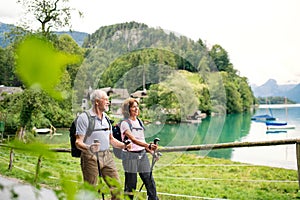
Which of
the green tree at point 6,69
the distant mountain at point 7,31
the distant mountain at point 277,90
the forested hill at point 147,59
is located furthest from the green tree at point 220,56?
the green tree at point 6,69

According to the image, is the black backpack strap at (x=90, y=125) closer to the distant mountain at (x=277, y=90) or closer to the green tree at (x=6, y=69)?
the green tree at (x=6, y=69)

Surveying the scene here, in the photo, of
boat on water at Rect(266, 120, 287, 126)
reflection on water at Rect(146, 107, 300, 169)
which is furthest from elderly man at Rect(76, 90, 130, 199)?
boat on water at Rect(266, 120, 287, 126)

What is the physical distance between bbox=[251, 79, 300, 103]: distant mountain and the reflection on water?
417 millimetres

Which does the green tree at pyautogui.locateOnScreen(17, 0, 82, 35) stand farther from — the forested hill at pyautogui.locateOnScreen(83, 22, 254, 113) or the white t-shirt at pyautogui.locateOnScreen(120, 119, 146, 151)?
the white t-shirt at pyautogui.locateOnScreen(120, 119, 146, 151)

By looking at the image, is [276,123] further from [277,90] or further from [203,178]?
[203,178]

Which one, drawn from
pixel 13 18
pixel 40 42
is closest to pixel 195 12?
pixel 13 18

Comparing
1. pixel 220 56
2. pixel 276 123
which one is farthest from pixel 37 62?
pixel 276 123

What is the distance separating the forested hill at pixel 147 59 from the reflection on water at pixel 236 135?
0.18m

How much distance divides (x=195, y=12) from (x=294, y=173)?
8.29 ft

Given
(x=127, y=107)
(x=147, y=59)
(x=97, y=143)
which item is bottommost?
(x=97, y=143)

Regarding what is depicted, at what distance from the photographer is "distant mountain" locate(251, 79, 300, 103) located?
32.4ft

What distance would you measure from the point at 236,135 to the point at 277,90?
3026 mm

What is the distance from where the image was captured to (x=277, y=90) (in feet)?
33.6

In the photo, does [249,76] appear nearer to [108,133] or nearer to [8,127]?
[8,127]
